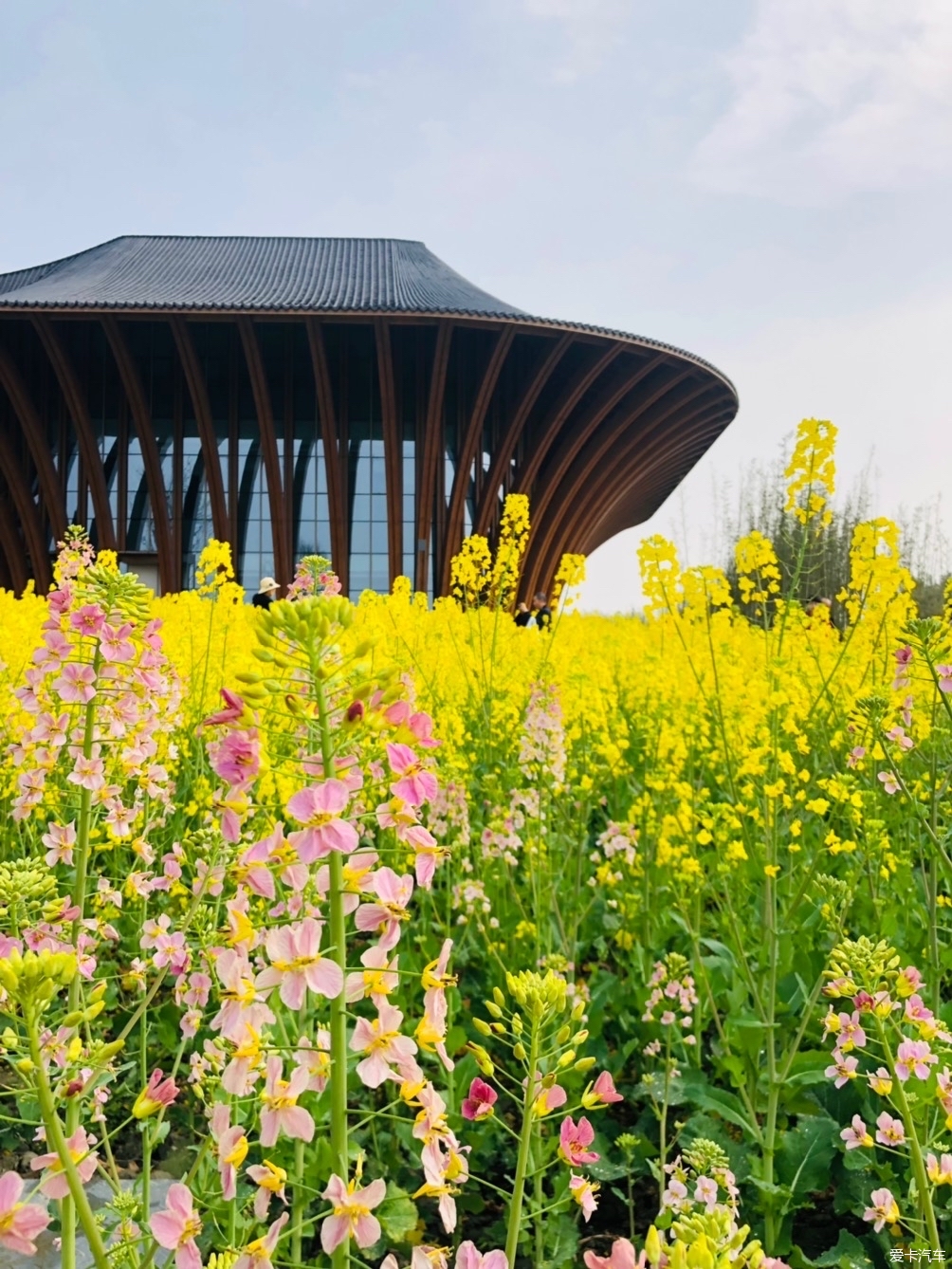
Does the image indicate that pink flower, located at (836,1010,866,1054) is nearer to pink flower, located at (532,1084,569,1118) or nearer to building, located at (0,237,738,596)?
pink flower, located at (532,1084,569,1118)

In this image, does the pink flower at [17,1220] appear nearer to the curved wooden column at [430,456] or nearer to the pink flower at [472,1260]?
the pink flower at [472,1260]

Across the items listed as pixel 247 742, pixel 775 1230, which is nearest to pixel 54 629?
pixel 247 742

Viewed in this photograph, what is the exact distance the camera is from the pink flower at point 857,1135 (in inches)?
64.1

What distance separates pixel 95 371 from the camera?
3180 centimetres

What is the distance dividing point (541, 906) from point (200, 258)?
38.7 meters

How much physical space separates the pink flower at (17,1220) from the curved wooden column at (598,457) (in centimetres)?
3267

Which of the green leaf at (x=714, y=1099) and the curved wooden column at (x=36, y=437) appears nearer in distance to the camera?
the green leaf at (x=714, y=1099)

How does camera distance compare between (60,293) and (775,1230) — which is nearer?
(775,1230)

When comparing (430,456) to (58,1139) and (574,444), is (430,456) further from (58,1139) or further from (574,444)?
(58,1139)

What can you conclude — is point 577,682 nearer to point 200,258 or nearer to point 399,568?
point 399,568

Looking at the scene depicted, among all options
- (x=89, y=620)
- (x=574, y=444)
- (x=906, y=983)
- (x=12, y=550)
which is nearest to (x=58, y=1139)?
(x=89, y=620)

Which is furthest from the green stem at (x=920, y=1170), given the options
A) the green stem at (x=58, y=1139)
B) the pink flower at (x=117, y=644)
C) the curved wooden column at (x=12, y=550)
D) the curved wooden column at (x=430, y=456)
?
the curved wooden column at (x=12, y=550)

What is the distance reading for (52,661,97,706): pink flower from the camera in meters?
1.66

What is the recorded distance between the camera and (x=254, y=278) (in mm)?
32688
